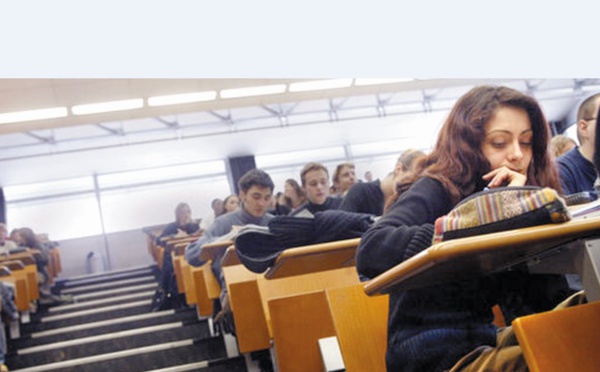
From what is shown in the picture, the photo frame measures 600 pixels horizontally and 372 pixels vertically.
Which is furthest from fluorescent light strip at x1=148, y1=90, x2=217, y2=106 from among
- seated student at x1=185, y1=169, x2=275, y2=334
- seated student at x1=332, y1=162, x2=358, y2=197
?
seated student at x1=185, y1=169, x2=275, y2=334

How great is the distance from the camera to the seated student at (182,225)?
4.85m

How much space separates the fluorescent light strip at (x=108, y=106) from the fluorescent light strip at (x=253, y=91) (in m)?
0.86

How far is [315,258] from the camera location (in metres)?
1.46

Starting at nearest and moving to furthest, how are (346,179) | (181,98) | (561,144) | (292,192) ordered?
(561,144) → (346,179) → (292,192) → (181,98)

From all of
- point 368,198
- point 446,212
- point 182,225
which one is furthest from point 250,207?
point 182,225

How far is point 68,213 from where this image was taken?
27.5 feet

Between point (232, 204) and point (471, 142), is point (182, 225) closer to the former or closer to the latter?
point (232, 204)

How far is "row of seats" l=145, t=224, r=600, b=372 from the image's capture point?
0.63m

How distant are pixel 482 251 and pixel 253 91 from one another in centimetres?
584

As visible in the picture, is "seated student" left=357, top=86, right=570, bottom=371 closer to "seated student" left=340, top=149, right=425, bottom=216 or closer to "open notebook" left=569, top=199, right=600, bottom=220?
"open notebook" left=569, top=199, right=600, bottom=220

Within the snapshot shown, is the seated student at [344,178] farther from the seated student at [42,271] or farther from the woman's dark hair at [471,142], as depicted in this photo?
the seated student at [42,271]

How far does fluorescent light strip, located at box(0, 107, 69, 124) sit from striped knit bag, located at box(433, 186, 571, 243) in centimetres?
554

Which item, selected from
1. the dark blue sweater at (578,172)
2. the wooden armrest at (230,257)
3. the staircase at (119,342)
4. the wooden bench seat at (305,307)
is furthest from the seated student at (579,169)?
the staircase at (119,342)
